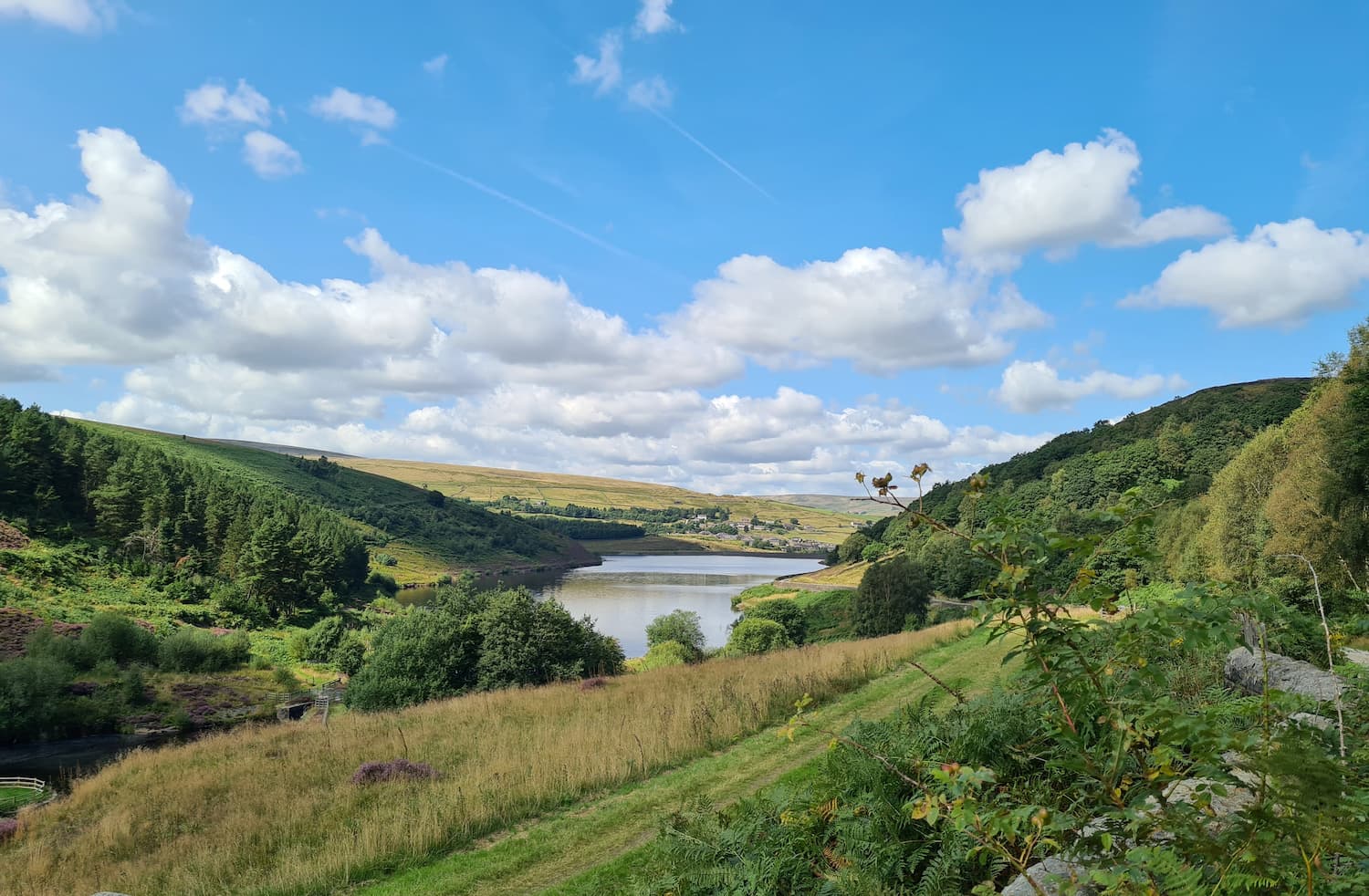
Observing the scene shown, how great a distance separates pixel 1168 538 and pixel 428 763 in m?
49.7

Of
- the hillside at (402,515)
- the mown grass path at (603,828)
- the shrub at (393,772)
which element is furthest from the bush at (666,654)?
the hillside at (402,515)

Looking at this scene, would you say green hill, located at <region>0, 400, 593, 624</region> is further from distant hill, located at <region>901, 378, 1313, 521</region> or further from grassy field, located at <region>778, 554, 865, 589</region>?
distant hill, located at <region>901, 378, 1313, 521</region>

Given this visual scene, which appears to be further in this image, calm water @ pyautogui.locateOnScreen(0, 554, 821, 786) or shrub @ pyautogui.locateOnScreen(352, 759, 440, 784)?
calm water @ pyautogui.locateOnScreen(0, 554, 821, 786)

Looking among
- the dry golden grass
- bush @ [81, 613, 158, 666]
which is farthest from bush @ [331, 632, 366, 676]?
the dry golden grass

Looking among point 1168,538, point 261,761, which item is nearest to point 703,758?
point 261,761

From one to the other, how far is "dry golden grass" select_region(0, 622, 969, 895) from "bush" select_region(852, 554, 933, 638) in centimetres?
2918

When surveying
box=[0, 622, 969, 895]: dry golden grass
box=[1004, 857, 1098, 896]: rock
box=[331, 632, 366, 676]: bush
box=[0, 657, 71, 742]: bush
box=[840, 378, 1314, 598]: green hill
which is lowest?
box=[331, 632, 366, 676]: bush

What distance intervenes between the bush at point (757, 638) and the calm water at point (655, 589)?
8.50 metres

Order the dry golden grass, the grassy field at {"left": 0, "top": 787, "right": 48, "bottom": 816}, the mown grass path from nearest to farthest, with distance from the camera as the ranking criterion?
the mown grass path < the dry golden grass < the grassy field at {"left": 0, "top": 787, "right": 48, "bottom": 816}

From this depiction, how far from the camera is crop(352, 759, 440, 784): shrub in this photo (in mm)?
10750

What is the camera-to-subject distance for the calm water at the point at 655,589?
225 feet

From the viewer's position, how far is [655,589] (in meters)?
111

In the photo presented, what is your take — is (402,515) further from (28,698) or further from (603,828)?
(603,828)

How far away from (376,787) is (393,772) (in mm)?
510
